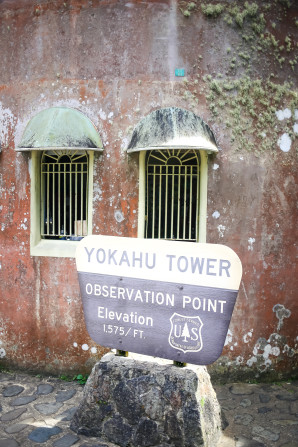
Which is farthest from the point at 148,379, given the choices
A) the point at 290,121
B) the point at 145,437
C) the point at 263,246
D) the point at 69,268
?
the point at 290,121

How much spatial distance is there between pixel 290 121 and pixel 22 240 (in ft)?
13.0

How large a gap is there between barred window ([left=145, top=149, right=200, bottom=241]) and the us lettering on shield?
1740mm

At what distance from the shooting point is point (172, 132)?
4863 millimetres

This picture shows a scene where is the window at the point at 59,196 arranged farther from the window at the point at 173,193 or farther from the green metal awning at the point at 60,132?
the window at the point at 173,193

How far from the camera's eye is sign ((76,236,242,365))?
3686 mm

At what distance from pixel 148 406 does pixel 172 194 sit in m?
2.61

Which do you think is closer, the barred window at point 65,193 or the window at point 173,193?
the window at point 173,193

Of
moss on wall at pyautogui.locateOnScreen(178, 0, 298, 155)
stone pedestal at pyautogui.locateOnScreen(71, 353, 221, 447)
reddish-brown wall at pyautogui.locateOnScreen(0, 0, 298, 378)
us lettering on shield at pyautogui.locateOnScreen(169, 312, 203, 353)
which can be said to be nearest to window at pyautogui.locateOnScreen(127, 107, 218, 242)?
reddish-brown wall at pyautogui.locateOnScreen(0, 0, 298, 378)

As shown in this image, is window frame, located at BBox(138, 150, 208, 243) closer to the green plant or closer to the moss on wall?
the moss on wall

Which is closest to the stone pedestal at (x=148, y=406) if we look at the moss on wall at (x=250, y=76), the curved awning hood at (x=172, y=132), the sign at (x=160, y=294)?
the sign at (x=160, y=294)

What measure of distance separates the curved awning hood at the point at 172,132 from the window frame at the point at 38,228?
0.82 m

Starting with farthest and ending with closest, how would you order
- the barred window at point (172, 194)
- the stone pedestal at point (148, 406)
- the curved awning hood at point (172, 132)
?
the barred window at point (172, 194), the curved awning hood at point (172, 132), the stone pedestal at point (148, 406)

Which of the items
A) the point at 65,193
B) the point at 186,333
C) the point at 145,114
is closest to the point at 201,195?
the point at 145,114

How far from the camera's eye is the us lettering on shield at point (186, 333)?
3.76 meters
